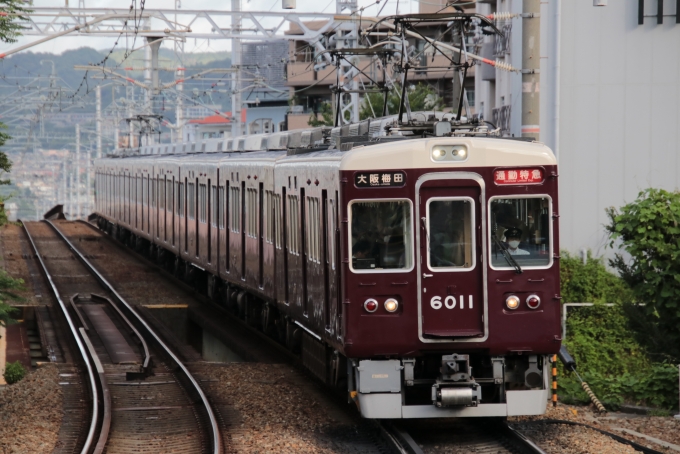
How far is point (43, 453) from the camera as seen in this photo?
9.36m

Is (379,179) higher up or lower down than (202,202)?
higher up

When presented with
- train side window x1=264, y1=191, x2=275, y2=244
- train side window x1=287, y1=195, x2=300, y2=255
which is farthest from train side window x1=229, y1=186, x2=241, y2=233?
train side window x1=287, y1=195, x2=300, y2=255

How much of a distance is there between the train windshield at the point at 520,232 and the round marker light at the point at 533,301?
255mm

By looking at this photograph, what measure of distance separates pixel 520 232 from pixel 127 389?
5404mm

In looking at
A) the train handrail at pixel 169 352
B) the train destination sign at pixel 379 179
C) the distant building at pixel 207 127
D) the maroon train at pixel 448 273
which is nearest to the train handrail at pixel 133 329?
the train handrail at pixel 169 352

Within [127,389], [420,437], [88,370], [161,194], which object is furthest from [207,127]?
[420,437]

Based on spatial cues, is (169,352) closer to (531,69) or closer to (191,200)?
(531,69)

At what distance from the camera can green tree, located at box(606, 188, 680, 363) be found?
12.4 metres

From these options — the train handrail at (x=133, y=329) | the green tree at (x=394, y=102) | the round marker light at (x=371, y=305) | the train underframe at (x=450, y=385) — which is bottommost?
the train handrail at (x=133, y=329)

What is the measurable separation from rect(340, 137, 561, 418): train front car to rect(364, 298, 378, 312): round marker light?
0.01 meters

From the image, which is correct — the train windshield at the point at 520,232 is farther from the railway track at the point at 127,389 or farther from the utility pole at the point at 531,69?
the railway track at the point at 127,389

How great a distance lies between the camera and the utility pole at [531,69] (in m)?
11.1

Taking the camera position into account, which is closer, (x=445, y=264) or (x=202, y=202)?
(x=445, y=264)

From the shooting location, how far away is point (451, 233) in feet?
30.0
